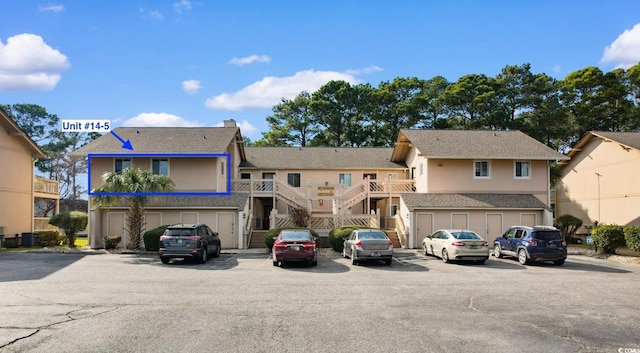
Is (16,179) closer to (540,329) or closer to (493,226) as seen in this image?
(493,226)

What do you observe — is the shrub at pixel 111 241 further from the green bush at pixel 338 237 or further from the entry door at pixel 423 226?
the entry door at pixel 423 226

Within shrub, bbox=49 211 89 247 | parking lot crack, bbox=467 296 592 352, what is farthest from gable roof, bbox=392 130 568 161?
shrub, bbox=49 211 89 247

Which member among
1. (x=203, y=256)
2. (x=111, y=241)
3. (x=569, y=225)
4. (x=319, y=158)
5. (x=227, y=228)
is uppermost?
(x=319, y=158)

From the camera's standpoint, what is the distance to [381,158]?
39.3m

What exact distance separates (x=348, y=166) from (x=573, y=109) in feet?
95.8

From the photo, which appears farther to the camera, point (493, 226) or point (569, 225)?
point (569, 225)

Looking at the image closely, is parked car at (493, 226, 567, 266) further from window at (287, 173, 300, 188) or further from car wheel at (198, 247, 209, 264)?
window at (287, 173, 300, 188)

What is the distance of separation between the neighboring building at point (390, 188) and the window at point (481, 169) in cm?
6

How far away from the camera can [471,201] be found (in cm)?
3059

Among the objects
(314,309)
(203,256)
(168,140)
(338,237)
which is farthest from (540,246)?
(168,140)

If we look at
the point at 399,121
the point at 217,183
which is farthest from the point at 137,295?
the point at 399,121

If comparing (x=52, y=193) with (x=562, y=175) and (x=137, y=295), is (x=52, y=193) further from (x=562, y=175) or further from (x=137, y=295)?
(x=562, y=175)

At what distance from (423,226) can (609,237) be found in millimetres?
9604

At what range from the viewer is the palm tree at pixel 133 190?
1005 inches
